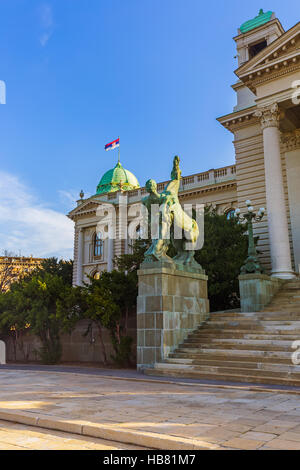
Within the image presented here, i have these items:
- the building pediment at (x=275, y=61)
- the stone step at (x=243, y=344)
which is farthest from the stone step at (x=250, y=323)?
the building pediment at (x=275, y=61)

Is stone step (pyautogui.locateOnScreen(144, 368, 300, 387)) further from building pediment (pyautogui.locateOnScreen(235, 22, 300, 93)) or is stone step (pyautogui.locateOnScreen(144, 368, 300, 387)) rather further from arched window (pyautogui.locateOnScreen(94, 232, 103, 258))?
arched window (pyautogui.locateOnScreen(94, 232, 103, 258))

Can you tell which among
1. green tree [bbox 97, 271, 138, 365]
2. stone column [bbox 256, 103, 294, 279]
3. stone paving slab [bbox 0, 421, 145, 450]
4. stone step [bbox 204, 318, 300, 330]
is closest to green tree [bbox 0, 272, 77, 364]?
green tree [bbox 97, 271, 138, 365]

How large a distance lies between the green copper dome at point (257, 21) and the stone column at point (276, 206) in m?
12.5

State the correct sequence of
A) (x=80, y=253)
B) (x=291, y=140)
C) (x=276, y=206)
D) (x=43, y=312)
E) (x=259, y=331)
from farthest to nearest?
(x=80, y=253) → (x=291, y=140) → (x=276, y=206) → (x=43, y=312) → (x=259, y=331)

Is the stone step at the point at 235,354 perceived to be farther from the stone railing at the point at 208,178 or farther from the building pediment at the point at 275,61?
the stone railing at the point at 208,178

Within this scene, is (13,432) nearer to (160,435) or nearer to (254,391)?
(160,435)

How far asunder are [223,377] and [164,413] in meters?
4.71

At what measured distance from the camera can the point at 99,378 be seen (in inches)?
444

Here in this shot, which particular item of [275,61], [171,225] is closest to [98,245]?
[275,61]

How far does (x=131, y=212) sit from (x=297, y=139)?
25622 millimetres

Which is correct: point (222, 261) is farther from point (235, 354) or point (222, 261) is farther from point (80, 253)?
point (80, 253)

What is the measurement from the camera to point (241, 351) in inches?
457

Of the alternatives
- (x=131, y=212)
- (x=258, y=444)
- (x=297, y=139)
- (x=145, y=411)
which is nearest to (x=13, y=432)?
(x=145, y=411)

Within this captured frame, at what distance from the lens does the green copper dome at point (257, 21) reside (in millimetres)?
31031
